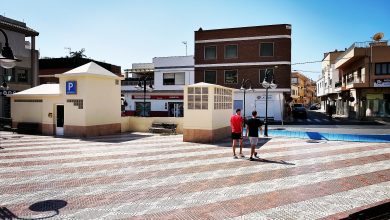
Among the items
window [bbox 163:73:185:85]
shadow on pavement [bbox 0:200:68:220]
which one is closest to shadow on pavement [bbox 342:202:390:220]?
shadow on pavement [bbox 0:200:68:220]

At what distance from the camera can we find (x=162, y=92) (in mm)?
37969

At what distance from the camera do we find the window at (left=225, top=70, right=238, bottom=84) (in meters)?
36.0

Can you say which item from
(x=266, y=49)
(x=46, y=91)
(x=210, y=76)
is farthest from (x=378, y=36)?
(x=46, y=91)

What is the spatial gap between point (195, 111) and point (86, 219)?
10500mm

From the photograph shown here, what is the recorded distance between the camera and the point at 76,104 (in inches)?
707

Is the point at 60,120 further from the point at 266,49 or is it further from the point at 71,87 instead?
the point at 266,49

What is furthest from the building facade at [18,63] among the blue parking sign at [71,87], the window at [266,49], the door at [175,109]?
the window at [266,49]

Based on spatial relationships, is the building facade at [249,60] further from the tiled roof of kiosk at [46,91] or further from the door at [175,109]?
the tiled roof of kiosk at [46,91]

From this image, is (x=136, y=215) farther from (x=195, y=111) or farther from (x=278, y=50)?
(x=278, y=50)

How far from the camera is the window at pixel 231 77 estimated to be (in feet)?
118

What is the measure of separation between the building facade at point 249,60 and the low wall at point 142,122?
1553 cm

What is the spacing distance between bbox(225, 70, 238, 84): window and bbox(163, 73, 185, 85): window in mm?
Result: 5664

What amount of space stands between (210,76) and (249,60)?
510cm

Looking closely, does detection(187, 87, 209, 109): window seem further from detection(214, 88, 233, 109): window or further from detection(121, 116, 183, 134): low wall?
detection(121, 116, 183, 134): low wall
